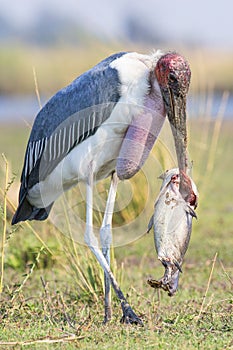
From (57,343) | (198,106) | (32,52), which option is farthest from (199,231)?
(32,52)

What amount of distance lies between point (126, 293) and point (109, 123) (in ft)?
3.97

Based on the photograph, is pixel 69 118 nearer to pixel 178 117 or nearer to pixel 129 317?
pixel 178 117

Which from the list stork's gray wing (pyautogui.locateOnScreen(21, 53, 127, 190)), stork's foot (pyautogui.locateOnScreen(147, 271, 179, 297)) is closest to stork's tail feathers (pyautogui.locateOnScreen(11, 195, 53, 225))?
stork's gray wing (pyautogui.locateOnScreen(21, 53, 127, 190))

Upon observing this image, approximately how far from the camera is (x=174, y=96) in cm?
457

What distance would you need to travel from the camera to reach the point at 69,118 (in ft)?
16.5

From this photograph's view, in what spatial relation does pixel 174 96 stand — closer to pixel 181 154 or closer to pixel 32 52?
pixel 181 154

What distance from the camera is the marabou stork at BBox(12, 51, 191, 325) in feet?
15.0

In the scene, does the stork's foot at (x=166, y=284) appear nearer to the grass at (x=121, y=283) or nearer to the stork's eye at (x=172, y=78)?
the grass at (x=121, y=283)

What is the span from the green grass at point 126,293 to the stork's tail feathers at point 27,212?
100 mm

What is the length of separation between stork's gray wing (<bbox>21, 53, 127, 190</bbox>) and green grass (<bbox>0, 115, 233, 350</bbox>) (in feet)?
0.62

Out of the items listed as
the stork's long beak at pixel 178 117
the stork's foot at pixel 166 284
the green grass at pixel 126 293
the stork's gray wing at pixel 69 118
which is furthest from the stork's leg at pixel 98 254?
the stork's long beak at pixel 178 117

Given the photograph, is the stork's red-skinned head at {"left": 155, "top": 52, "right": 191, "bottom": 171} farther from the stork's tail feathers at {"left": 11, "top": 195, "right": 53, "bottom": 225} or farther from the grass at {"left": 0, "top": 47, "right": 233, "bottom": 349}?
the stork's tail feathers at {"left": 11, "top": 195, "right": 53, "bottom": 225}

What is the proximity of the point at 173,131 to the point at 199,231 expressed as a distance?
335 cm

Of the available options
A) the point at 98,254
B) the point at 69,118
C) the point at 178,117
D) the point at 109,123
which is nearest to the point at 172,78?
the point at 178,117
